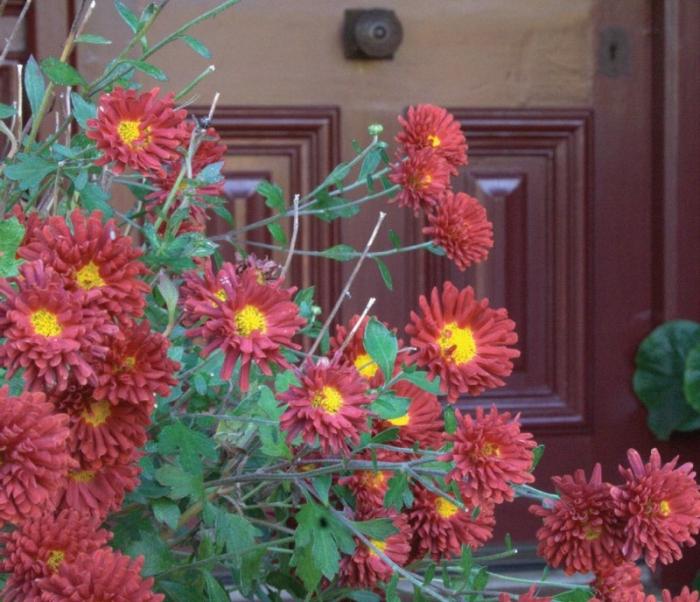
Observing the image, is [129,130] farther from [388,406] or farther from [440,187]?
[440,187]

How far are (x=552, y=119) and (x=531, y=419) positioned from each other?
1.73ft

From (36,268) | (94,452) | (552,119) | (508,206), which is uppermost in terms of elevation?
(552,119)

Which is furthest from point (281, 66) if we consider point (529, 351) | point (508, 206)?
point (529, 351)

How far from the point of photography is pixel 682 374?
89.5 inches

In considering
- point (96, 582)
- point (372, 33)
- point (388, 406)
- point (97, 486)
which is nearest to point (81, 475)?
point (97, 486)

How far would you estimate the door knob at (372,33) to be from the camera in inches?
85.7

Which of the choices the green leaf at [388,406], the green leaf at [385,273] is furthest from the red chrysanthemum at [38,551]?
the green leaf at [385,273]

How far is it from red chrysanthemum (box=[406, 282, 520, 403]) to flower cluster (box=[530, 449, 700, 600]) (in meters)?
0.11

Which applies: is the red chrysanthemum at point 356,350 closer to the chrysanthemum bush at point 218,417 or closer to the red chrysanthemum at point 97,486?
the chrysanthemum bush at point 218,417

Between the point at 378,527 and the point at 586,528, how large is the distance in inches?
6.3

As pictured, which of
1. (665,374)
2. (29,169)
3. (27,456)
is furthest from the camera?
(665,374)

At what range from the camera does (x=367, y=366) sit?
1.06 m

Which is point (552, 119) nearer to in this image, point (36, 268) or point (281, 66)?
point (281, 66)

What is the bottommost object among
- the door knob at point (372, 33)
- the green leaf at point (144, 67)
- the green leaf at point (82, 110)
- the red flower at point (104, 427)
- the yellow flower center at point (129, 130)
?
the red flower at point (104, 427)
